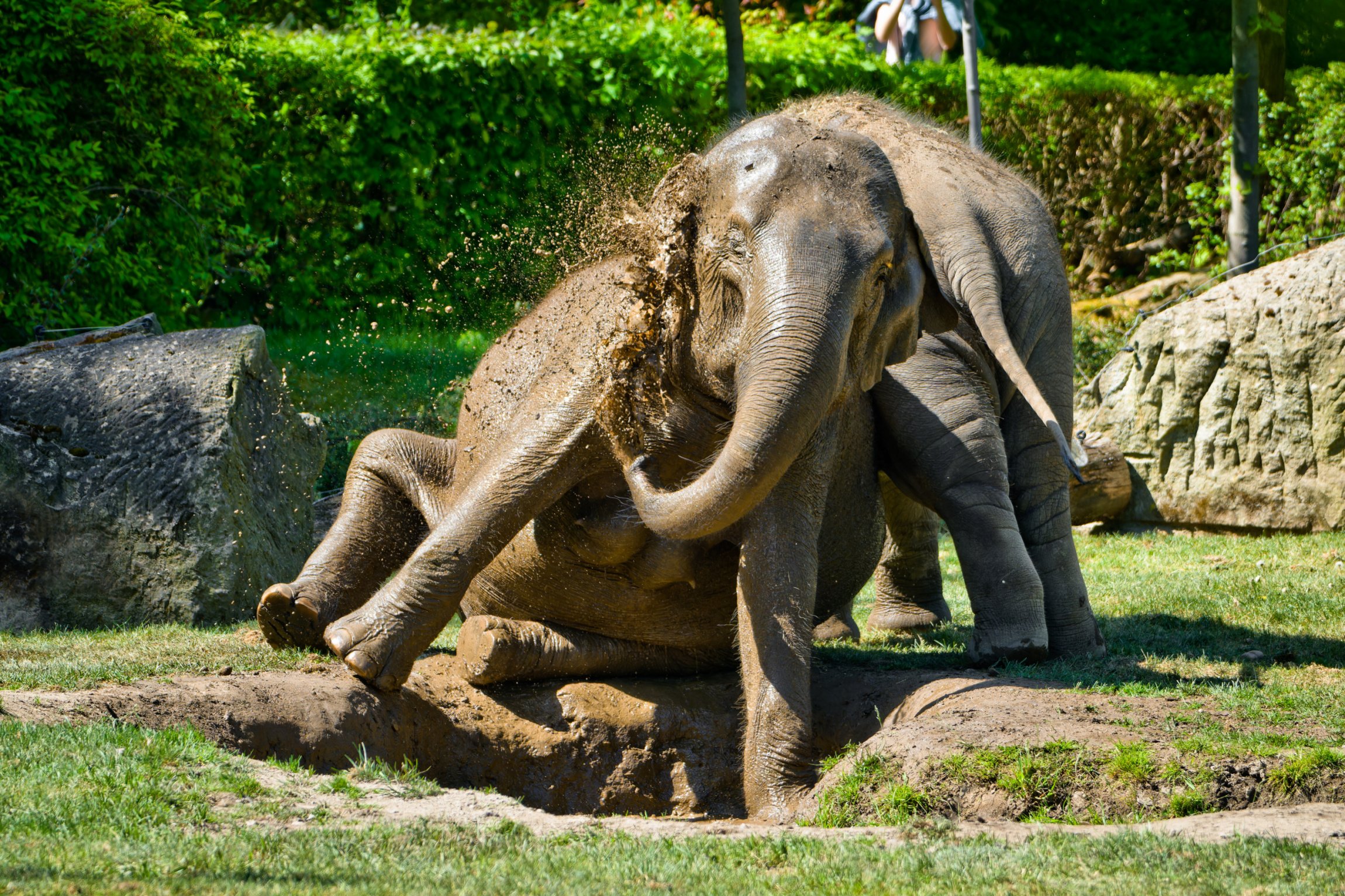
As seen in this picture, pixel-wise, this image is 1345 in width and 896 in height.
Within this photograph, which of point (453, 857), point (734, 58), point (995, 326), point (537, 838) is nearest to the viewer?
point (453, 857)

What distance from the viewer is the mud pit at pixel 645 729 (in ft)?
17.1

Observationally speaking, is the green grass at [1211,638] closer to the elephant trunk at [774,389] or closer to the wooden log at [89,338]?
the elephant trunk at [774,389]

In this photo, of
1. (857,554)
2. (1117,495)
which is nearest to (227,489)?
(857,554)

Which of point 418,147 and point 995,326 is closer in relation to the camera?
point 995,326

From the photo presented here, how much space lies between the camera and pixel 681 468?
5863 millimetres

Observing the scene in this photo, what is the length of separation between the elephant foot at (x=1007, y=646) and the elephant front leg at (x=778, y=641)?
1.28 meters

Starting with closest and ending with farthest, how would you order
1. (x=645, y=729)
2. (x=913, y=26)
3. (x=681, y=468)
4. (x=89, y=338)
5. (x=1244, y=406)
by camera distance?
(x=681, y=468), (x=645, y=729), (x=89, y=338), (x=1244, y=406), (x=913, y=26)

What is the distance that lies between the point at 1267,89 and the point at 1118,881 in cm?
A: 1544

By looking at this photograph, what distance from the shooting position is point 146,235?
39.3 ft

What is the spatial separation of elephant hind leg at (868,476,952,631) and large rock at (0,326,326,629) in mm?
3553

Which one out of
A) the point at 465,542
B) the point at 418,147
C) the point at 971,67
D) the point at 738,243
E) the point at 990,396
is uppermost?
the point at 971,67

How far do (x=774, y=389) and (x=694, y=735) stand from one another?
2192 millimetres

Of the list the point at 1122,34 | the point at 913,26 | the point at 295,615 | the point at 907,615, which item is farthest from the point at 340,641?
the point at 1122,34

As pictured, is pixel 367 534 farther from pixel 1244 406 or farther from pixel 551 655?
pixel 1244 406
